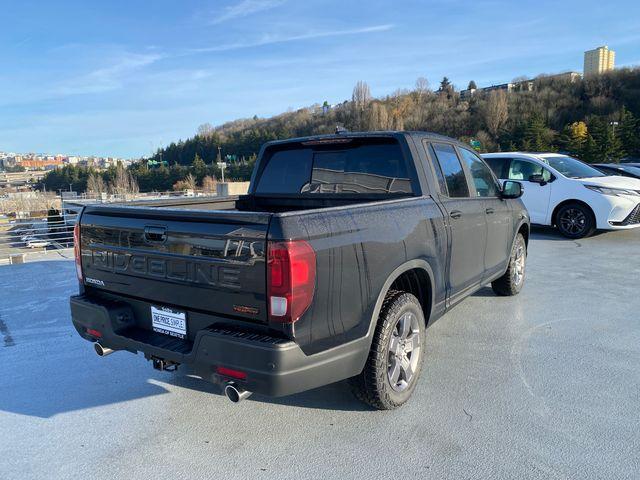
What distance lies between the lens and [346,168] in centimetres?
391

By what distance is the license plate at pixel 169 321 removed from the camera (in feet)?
8.95

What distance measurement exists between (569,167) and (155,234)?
9500 millimetres

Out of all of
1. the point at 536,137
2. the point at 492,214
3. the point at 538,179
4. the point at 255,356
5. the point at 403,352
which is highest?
the point at 536,137

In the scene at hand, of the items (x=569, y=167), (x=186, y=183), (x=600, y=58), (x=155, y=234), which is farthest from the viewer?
(x=600, y=58)

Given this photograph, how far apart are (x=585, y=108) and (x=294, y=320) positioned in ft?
310

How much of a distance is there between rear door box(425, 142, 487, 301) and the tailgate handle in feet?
7.06

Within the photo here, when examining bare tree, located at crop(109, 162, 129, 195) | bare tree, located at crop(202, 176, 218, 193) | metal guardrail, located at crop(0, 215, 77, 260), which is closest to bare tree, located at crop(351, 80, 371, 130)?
bare tree, located at crop(202, 176, 218, 193)

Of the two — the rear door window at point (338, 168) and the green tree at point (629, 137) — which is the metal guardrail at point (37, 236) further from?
the green tree at point (629, 137)

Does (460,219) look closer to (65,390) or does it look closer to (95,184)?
(65,390)

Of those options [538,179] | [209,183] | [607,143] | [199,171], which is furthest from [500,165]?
[199,171]

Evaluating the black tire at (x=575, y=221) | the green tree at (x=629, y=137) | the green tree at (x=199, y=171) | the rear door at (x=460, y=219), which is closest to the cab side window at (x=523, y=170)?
the black tire at (x=575, y=221)

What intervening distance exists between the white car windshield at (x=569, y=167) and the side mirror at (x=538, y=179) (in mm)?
375

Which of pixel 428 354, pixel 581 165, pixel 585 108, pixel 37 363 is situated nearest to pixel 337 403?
pixel 428 354

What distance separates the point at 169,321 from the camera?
9.17ft
